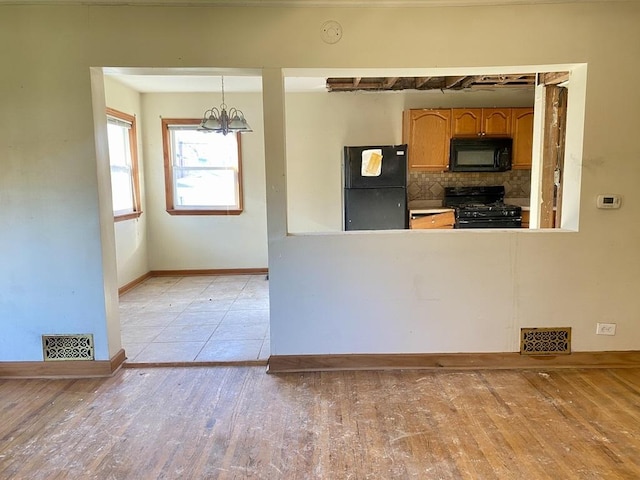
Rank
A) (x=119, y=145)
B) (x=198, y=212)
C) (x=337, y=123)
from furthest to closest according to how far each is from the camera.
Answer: (x=198, y=212) → (x=337, y=123) → (x=119, y=145)

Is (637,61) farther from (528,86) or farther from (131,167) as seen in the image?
(131,167)

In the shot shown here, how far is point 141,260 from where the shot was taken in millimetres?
5445

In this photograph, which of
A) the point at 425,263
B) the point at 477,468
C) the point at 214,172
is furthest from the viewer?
the point at 214,172

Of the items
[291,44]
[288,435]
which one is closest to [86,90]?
[291,44]

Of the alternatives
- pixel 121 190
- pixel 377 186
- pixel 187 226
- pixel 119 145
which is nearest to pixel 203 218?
pixel 187 226

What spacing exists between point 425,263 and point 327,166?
298cm

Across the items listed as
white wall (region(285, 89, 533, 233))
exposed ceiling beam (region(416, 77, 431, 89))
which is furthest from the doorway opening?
exposed ceiling beam (region(416, 77, 431, 89))

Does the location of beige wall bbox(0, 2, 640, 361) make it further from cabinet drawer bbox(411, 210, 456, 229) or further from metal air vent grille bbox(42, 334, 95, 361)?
cabinet drawer bbox(411, 210, 456, 229)

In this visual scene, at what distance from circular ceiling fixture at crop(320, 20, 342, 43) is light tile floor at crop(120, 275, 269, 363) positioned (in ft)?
7.14

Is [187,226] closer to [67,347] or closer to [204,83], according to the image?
[204,83]

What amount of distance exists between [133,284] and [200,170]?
5.56 ft

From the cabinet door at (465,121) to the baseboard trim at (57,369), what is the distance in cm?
445

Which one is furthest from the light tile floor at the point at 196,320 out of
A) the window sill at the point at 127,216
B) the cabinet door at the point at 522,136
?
the cabinet door at the point at 522,136

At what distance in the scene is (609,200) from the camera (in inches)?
105
